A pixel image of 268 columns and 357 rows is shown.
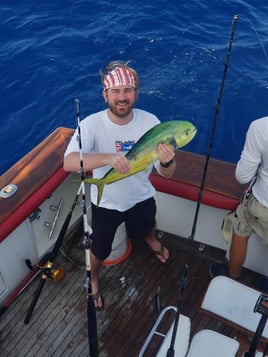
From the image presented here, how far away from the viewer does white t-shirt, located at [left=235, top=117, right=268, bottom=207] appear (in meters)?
2.53

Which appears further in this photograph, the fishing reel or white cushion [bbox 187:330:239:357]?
the fishing reel

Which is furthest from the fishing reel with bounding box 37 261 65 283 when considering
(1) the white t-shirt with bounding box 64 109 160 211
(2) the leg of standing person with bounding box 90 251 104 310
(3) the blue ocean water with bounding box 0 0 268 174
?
(3) the blue ocean water with bounding box 0 0 268 174

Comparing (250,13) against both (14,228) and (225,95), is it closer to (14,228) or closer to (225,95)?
(225,95)

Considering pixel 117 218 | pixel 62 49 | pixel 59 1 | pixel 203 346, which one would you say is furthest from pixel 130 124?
pixel 59 1

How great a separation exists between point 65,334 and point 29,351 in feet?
0.97

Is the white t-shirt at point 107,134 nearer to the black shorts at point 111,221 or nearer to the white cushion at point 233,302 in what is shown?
the black shorts at point 111,221

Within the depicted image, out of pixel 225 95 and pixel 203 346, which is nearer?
pixel 203 346

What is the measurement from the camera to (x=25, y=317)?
3.39 meters

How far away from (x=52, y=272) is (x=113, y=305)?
588 mm

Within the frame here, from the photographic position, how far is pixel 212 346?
7.84 ft

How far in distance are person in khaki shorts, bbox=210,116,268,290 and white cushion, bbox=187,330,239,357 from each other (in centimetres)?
92

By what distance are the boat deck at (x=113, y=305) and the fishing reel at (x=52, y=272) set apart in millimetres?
89

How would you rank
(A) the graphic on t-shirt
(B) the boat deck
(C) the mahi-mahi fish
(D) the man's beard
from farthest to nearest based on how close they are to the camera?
(B) the boat deck, (A) the graphic on t-shirt, (D) the man's beard, (C) the mahi-mahi fish

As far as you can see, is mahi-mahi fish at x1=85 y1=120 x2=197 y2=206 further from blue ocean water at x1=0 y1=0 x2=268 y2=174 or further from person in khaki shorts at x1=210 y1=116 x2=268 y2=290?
blue ocean water at x1=0 y1=0 x2=268 y2=174
